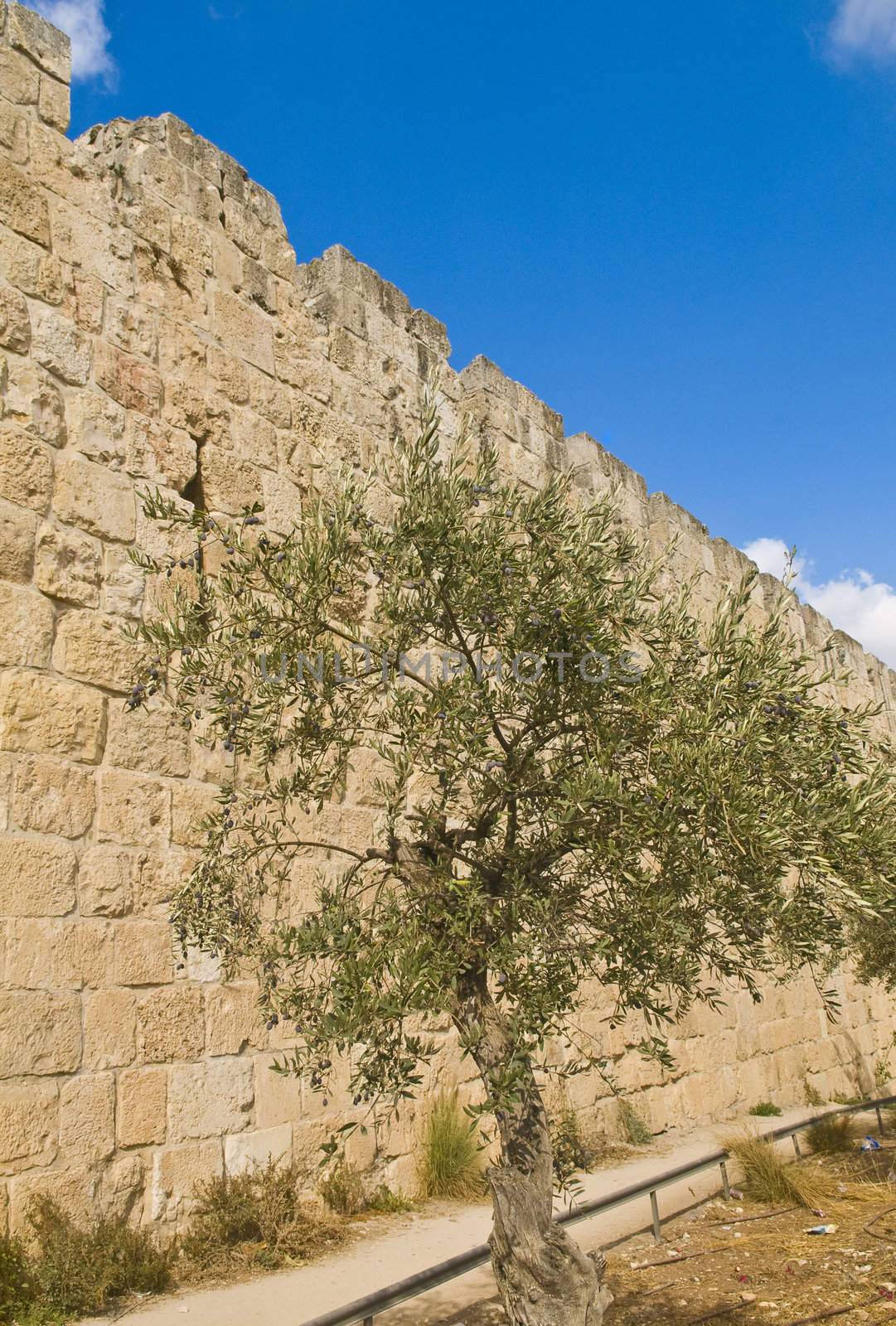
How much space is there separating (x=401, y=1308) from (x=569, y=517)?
377 cm

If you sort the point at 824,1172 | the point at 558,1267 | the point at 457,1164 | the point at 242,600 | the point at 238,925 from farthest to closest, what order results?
the point at 824,1172, the point at 457,1164, the point at 238,925, the point at 242,600, the point at 558,1267

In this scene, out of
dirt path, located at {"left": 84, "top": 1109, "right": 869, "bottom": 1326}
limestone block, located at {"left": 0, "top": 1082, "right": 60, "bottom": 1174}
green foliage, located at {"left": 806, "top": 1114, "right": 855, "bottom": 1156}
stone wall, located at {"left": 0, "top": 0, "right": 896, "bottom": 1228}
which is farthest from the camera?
green foliage, located at {"left": 806, "top": 1114, "right": 855, "bottom": 1156}

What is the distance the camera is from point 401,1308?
532cm

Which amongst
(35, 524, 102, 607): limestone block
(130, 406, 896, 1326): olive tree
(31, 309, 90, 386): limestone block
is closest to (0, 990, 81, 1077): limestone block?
(130, 406, 896, 1326): olive tree

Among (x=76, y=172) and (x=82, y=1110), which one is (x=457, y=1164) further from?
(x=76, y=172)

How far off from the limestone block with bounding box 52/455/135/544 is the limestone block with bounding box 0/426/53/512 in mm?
59

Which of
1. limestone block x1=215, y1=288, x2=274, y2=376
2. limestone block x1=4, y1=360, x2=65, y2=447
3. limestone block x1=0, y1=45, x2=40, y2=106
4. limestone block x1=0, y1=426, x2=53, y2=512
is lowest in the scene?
limestone block x1=0, y1=426, x2=53, y2=512

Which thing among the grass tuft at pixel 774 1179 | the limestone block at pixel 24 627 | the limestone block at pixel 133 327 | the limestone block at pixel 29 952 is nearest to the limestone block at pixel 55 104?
the limestone block at pixel 133 327

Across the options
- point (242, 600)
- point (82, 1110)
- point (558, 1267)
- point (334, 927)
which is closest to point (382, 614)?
point (242, 600)

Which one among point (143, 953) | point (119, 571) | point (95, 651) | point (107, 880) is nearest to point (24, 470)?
point (119, 571)

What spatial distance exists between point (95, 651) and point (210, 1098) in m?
2.43

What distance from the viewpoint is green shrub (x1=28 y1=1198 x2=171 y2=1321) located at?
15.6 ft

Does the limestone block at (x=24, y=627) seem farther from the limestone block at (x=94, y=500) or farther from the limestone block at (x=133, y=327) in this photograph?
the limestone block at (x=133, y=327)

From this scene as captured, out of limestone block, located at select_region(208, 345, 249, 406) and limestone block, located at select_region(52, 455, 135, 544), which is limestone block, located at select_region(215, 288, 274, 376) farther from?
limestone block, located at select_region(52, 455, 135, 544)
